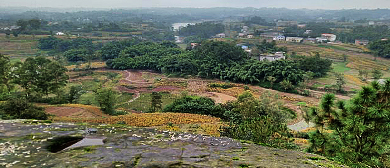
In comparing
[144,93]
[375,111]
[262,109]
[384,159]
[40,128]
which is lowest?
[144,93]

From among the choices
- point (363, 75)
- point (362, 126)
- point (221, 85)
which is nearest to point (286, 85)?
point (221, 85)

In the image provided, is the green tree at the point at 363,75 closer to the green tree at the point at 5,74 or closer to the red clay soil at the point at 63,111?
the red clay soil at the point at 63,111

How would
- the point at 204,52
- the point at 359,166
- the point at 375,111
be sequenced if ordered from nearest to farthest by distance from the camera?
the point at 359,166
the point at 375,111
the point at 204,52

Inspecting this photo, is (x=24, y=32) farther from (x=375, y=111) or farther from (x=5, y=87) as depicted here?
(x=375, y=111)

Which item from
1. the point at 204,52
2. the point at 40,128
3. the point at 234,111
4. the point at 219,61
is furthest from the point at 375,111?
the point at 204,52

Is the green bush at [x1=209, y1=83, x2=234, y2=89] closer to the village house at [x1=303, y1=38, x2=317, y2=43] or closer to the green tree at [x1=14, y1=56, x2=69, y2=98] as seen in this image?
the green tree at [x1=14, y1=56, x2=69, y2=98]

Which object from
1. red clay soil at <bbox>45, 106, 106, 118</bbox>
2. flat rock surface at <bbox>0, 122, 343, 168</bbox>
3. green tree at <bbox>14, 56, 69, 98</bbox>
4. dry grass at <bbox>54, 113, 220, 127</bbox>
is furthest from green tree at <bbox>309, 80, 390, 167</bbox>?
green tree at <bbox>14, 56, 69, 98</bbox>
